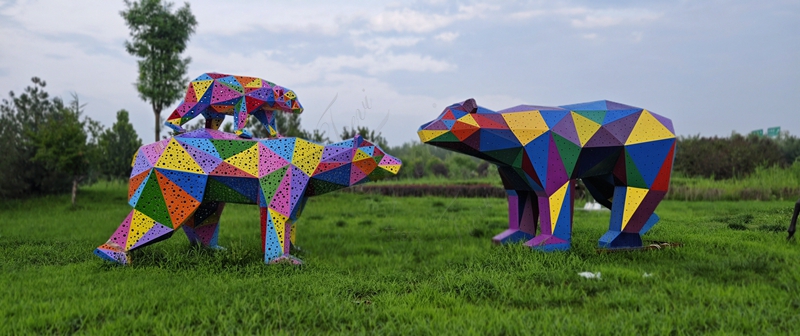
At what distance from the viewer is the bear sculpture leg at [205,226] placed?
669cm

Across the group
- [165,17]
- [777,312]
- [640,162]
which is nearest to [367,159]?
[640,162]

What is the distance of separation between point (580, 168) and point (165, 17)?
612 inches

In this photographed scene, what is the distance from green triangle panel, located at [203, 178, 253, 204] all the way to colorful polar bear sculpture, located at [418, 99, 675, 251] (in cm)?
234

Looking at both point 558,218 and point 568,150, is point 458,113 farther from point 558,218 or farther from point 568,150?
point 558,218

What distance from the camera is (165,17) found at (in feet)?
56.3

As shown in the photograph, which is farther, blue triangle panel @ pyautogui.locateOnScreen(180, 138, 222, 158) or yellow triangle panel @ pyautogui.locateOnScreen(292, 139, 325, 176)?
yellow triangle panel @ pyautogui.locateOnScreen(292, 139, 325, 176)

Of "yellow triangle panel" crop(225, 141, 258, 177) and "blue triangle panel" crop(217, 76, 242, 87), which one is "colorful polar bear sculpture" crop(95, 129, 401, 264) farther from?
"blue triangle panel" crop(217, 76, 242, 87)

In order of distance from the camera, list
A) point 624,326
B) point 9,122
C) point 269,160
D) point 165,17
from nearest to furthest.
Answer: point 624,326, point 269,160, point 9,122, point 165,17

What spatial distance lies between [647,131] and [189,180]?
550 cm

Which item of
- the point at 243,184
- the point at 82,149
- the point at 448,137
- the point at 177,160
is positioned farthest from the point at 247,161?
the point at 82,149

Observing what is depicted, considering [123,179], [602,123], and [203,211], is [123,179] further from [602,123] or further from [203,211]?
[602,123]

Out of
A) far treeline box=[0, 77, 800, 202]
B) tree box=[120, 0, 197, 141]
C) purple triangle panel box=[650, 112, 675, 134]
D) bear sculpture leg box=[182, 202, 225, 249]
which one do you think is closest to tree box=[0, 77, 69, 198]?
far treeline box=[0, 77, 800, 202]

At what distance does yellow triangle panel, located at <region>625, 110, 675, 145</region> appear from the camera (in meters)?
6.25

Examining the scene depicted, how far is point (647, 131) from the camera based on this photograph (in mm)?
6316
